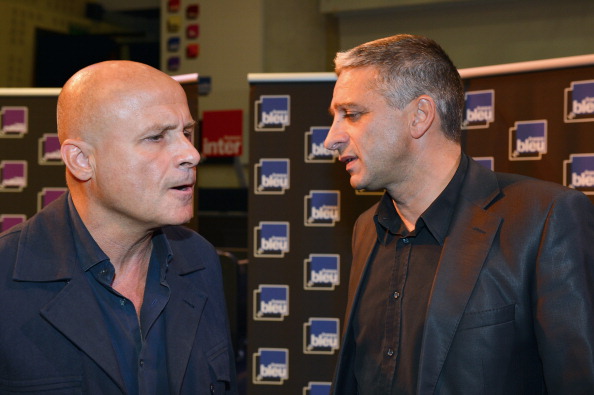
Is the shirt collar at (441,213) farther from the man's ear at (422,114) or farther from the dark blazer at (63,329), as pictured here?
the dark blazer at (63,329)

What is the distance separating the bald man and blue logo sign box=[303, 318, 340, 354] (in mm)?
1758

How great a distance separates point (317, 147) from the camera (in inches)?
139

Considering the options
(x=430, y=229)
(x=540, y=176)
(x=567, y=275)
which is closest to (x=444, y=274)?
(x=430, y=229)

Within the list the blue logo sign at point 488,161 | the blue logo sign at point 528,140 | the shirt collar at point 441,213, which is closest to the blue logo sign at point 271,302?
the blue logo sign at point 488,161

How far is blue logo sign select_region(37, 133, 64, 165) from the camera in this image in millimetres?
3811

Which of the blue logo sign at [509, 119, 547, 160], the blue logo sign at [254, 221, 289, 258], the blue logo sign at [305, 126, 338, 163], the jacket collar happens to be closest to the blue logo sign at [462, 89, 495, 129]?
the blue logo sign at [509, 119, 547, 160]

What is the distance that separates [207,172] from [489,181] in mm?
5821

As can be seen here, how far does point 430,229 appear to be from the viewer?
6.28ft

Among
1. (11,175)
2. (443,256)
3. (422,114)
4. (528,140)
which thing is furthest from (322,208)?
(11,175)

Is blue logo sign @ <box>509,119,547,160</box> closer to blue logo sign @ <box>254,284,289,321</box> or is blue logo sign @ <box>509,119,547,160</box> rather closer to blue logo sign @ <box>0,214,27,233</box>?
blue logo sign @ <box>254,284,289,321</box>

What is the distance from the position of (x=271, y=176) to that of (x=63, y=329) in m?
2.14

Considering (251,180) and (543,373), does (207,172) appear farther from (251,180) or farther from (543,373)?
(543,373)

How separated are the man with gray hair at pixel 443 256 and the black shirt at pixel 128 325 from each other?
1.99ft

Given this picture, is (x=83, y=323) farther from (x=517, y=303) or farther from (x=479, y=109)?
(x=479, y=109)
